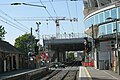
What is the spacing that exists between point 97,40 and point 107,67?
641 centimetres

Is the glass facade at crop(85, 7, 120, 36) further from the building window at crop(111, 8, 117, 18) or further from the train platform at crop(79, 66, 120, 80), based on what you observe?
the train platform at crop(79, 66, 120, 80)

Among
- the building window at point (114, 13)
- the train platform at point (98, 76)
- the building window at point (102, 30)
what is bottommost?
the train platform at point (98, 76)

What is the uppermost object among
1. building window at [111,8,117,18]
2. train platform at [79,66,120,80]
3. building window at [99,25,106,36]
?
building window at [111,8,117,18]

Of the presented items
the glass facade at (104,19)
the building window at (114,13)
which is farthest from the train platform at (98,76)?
the building window at (114,13)

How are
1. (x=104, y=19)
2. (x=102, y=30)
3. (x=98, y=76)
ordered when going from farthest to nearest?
(x=102, y=30), (x=104, y=19), (x=98, y=76)

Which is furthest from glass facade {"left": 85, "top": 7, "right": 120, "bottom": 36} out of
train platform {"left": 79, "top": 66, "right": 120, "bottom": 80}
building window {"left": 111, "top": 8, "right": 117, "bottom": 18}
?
train platform {"left": 79, "top": 66, "right": 120, "bottom": 80}

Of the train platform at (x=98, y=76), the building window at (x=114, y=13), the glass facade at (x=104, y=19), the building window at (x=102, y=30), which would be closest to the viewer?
the train platform at (x=98, y=76)

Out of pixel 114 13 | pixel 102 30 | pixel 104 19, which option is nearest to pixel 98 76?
pixel 114 13

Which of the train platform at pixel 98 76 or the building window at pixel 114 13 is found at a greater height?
the building window at pixel 114 13

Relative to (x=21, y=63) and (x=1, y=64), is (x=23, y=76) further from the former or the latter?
(x=21, y=63)

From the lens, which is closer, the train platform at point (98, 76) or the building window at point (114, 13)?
the train platform at point (98, 76)

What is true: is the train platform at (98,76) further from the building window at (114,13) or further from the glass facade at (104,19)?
the building window at (114,13)

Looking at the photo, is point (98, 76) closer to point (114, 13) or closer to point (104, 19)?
point (114, 13)

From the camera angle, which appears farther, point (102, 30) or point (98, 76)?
point (102, 30)
